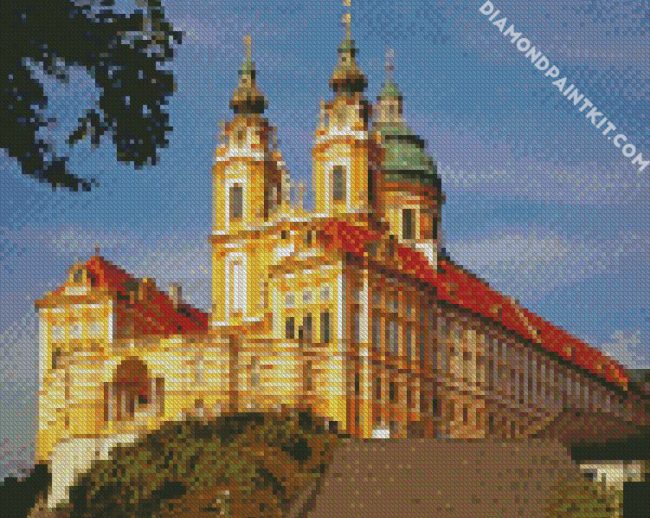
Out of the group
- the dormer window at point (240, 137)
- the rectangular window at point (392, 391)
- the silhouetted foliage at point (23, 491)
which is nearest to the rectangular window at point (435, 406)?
the rectangular window at point (392, 391)

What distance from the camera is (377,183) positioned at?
102250 millimetres

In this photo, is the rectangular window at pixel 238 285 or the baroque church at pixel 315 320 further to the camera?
the rectangular window at pixel 238 285

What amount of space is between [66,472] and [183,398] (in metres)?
7.19

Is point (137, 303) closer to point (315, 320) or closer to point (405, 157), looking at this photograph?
point (315, 320)

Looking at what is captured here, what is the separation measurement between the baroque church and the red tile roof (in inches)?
5.0

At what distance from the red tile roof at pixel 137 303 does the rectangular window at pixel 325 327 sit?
12925mm

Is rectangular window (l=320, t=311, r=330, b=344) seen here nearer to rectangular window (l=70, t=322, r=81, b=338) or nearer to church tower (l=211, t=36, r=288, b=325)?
church tower (l=211, t=36, r=288, b=325)

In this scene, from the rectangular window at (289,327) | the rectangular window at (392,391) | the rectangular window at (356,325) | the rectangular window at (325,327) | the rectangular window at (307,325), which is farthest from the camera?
the rectangular window at (392,391)

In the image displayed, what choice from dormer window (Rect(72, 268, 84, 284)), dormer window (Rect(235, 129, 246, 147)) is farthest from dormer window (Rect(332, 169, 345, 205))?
dormer window (Rect(72, 268, 84, 284))

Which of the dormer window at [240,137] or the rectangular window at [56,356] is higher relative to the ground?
the dormer window at [240,137]

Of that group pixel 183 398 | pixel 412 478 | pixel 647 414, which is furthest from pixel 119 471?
pixel 647 414

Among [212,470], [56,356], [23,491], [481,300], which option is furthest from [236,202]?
[212,470]

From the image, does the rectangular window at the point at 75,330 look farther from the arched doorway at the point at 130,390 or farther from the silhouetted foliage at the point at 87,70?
the silhouetted foliage at the point at 87,70

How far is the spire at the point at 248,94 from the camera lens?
342 ft
